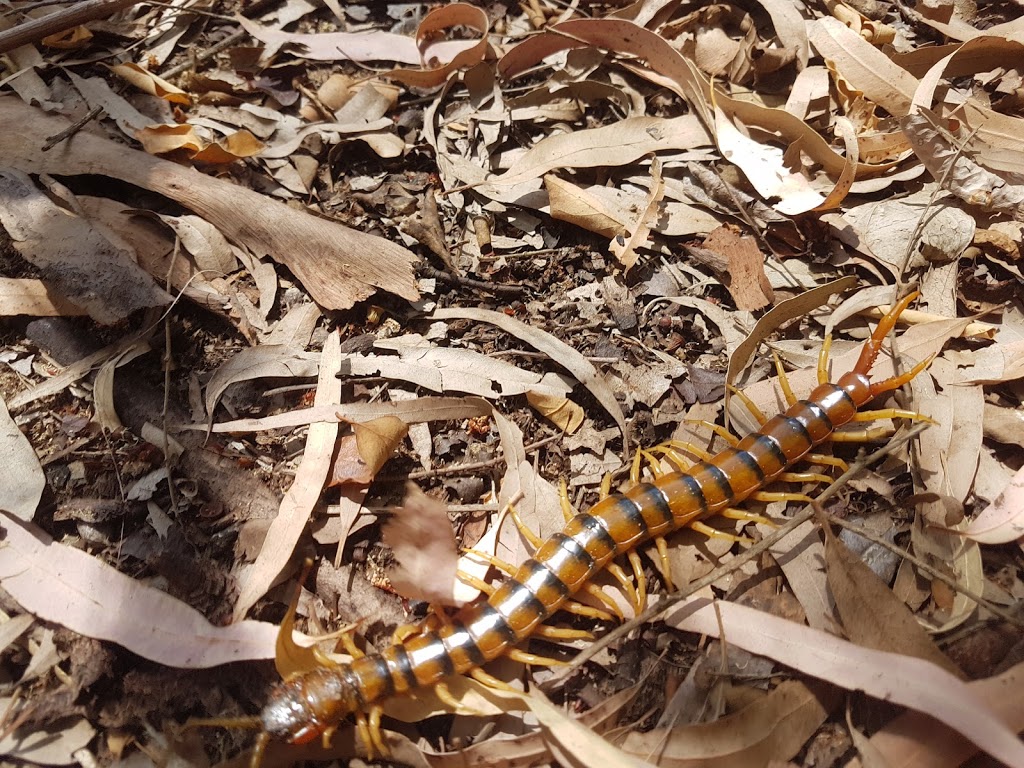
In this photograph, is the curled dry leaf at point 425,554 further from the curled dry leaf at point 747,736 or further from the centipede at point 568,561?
the curled dry leaf at point 747,736

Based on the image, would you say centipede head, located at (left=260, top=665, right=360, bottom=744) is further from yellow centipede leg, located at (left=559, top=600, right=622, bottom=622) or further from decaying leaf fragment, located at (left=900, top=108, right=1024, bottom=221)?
decaying leaf fragment, located at (left=900, top=108, right=1024, bottom=221)

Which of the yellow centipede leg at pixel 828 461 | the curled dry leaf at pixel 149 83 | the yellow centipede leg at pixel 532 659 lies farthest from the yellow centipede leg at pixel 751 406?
the curled dry leaf at pixel 149 83

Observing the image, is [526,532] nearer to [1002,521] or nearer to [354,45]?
[1002,521]

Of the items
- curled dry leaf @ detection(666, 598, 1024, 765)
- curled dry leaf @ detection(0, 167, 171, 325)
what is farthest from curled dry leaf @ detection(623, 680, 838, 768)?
curled dry leaf @ detection(0, 167, 171, 325)

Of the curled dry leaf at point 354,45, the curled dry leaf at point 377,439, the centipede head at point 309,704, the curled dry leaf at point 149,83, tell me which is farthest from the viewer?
the curled dry leaf at point 354,45

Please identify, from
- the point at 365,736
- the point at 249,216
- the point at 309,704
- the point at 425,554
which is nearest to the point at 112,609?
the point at 309,704

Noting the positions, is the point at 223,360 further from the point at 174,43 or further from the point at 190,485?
the point at 174,43

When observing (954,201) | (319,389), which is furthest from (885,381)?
(319,389)
